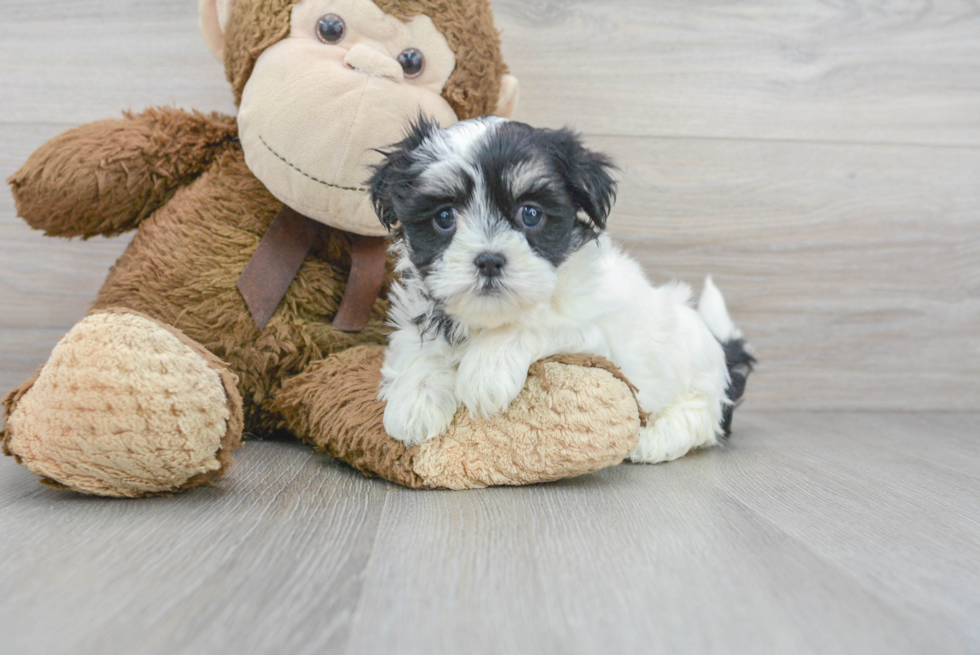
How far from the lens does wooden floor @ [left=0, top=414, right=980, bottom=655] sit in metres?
0.78

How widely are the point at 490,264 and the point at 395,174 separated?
0.26 meters

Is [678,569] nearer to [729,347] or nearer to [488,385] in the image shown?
[488,385]

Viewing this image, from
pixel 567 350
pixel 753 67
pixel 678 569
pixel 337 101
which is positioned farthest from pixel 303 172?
pixel 753 67

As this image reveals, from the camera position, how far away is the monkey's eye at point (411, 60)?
1564 mm

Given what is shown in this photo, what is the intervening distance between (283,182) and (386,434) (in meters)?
0.58

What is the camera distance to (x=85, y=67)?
203cm

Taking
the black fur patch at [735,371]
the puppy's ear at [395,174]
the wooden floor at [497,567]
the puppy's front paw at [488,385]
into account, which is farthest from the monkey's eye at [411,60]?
the black fur patch at [735,371]

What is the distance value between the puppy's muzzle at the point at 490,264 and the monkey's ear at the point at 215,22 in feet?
3.01

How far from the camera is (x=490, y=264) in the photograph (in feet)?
3.91

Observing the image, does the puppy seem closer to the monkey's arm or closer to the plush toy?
the plush toy

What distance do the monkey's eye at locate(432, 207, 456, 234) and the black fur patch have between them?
87cm

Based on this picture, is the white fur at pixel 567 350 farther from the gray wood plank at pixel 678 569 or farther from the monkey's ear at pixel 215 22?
the monkey's ear at pixel 215 22

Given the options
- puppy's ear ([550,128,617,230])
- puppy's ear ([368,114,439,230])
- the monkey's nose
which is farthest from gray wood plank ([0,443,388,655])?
the monkey's nose

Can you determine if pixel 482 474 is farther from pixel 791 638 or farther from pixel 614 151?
pixel 614 151
